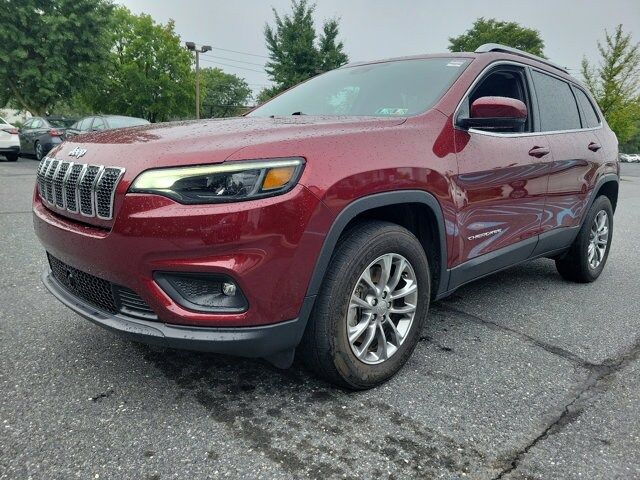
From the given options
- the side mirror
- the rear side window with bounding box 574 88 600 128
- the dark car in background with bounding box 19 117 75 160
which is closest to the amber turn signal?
the side mirror

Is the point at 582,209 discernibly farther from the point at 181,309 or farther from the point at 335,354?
the point at 181,309

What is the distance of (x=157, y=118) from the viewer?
36.9 metres

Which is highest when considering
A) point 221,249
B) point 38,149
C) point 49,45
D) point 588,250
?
point 49,45

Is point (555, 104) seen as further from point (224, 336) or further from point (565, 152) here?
point (224, 336)

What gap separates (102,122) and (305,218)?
12.6 m

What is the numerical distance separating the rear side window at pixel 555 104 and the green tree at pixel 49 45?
72.6ft

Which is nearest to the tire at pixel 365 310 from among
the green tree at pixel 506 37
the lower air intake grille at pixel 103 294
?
the lower air intake grille at pixel 103 294

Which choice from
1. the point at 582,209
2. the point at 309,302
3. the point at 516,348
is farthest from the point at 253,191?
the point at 582,209

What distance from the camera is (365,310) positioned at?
7.59ft

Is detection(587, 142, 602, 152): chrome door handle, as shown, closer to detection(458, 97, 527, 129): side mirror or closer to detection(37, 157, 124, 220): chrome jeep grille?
detection(458, 97, 527, 129): side mirror

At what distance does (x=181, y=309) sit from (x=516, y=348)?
196 cm

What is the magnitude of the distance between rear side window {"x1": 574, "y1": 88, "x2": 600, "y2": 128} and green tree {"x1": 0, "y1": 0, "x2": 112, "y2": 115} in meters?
22.0

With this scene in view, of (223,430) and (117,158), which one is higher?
(117,158)

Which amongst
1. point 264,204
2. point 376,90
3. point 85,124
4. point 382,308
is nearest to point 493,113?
point 376,90
